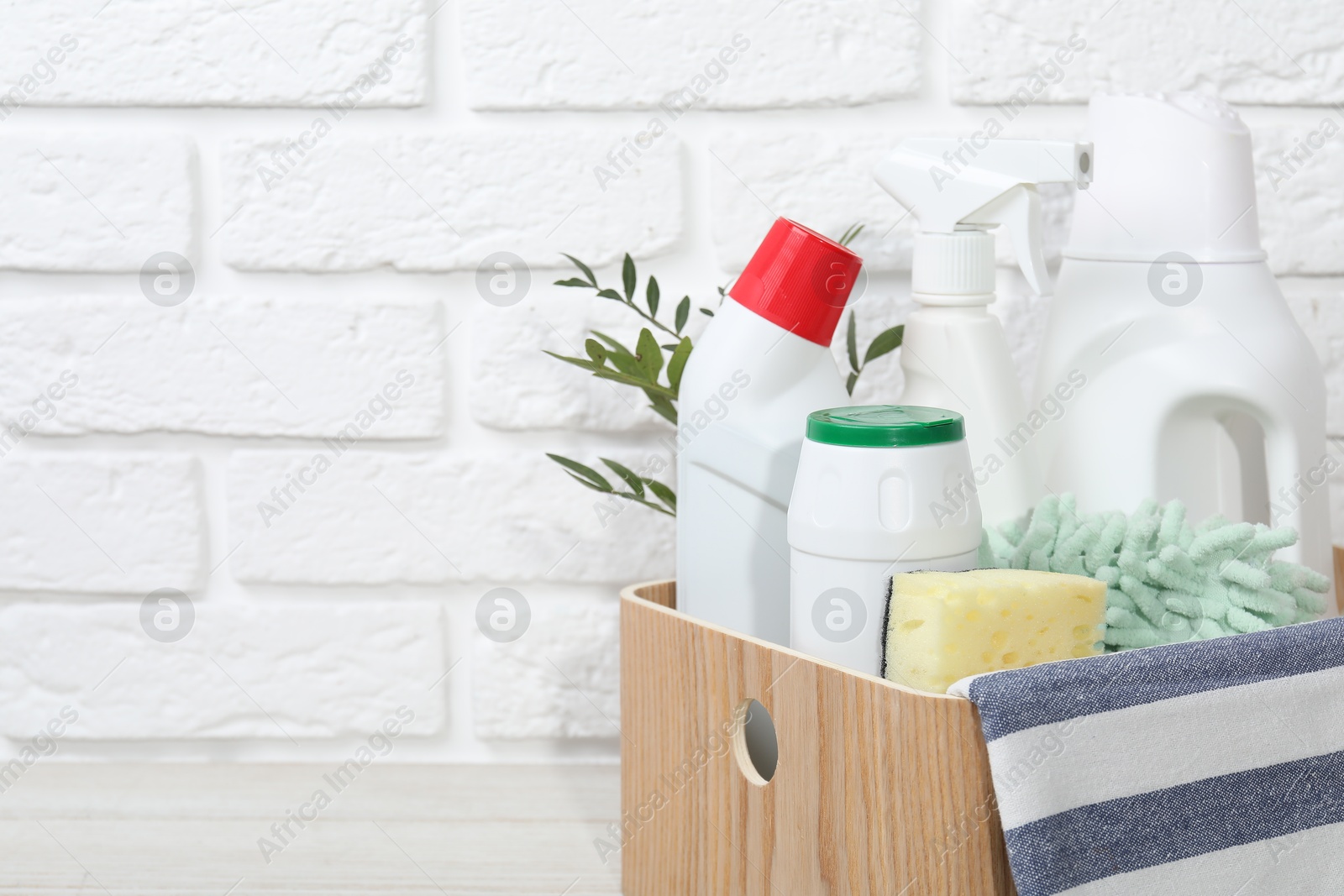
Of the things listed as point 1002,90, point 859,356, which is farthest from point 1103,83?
point 859,356

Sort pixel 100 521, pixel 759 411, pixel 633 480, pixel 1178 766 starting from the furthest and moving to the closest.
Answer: pixel 100 521, pixel 633 480, pixel 759 411, pixel 1178 766

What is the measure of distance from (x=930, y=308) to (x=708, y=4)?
0.25 m

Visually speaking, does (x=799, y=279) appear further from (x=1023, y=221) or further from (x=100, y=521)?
(x=100, y=521)

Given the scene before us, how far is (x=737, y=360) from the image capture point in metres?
0.47

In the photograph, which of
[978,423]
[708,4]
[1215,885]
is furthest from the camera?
[708,4]

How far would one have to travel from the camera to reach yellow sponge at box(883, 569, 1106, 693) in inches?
14.8

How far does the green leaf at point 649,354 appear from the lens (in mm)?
539

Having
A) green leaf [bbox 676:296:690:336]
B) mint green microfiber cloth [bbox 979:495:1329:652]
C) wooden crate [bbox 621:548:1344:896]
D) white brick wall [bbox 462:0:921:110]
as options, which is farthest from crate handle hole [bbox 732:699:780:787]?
white brick wall [bbox 462:0:921:110]

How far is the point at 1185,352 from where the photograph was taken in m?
Answer: 0.48

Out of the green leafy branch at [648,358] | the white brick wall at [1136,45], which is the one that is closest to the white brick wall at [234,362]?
the green leafy branch at [648,358]

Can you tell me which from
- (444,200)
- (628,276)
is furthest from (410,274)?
(628,276)

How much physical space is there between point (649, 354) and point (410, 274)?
7.6 inches

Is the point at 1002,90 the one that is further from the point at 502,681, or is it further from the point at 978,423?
the point at 502,681

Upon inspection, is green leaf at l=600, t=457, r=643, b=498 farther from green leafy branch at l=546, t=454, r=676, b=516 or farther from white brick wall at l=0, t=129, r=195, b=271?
white brick wall at l=0, t=129, r=195, b=271
